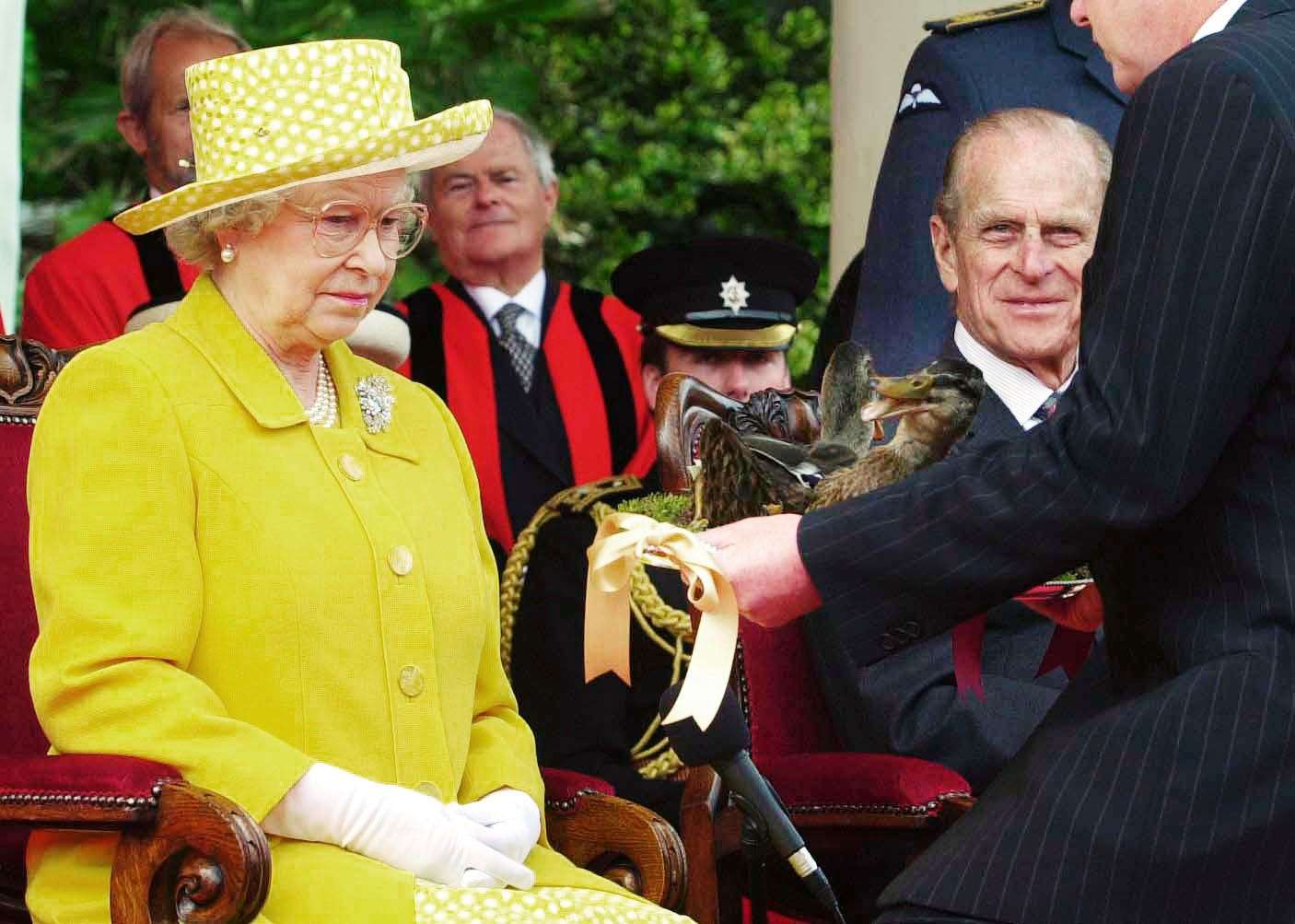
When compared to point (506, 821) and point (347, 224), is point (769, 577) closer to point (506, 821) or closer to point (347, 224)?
point (506, 821)

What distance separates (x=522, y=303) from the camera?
5.21 meters

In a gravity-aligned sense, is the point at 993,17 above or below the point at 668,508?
above

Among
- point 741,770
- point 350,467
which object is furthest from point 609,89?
point 741,770

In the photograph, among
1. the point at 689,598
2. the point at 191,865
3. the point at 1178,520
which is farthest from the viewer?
the point at 191,865

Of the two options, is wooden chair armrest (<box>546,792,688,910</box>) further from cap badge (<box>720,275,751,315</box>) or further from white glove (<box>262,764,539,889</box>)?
cap badge (<box>720,275,751,315</box>)

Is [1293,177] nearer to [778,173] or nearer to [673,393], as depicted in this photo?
[673,393]

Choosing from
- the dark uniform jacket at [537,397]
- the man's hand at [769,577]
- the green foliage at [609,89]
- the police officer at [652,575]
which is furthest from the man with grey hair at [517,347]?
the green foliage at [609,89]

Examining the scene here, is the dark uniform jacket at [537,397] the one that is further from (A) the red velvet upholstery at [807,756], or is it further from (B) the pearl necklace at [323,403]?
(B) the pearl necklace at [323,403]

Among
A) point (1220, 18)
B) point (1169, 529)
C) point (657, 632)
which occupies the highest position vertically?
point (1220, 18)

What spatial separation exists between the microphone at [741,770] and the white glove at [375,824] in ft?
0.97

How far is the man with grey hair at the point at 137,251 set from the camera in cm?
446

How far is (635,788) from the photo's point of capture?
11.7 ft

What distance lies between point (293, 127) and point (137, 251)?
189cm

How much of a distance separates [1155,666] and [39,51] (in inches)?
324
